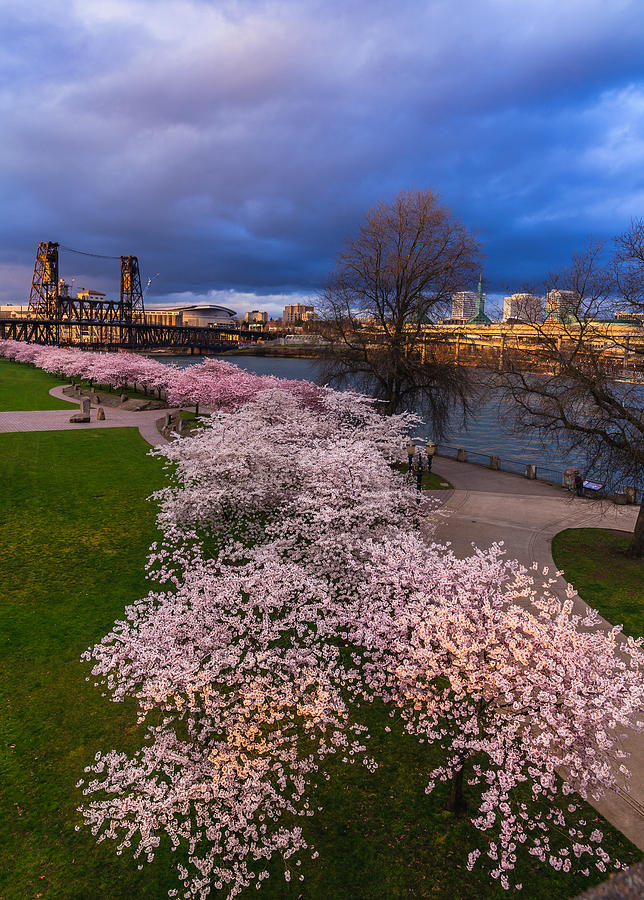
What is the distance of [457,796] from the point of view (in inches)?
319

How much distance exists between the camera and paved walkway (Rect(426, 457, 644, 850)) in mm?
18516

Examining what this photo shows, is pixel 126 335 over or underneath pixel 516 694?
over

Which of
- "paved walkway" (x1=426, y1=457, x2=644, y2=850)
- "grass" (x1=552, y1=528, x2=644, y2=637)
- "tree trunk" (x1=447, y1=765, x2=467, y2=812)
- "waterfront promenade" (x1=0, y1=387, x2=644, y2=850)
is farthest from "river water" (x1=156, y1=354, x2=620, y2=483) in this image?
"tree trunk" (x1=447, y1=765, x2=467, y2=812)

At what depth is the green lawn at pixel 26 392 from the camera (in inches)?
1720

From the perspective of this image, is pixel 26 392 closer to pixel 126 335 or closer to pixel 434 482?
pixel 434 482

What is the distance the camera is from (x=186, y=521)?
15031mm

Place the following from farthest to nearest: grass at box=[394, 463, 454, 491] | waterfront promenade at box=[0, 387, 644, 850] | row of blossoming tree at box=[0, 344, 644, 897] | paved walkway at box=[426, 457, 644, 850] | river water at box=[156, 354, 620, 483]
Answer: river water at box=[156, 354, 620, 483], grass at box=[394, 463, 454, 491], paved walkway at box=[426, 457, 644, 850], waterfront promenade at box=[0, 387, 644, 850], row of blossoming tree at box=[0, 344, 644, 897]

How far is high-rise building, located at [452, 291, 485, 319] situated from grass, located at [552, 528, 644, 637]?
650 inches

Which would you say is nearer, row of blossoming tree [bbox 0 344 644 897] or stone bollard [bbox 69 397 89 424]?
row of blossoming tree [bbox 0 344 644 897]

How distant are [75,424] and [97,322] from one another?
138988 millimetres

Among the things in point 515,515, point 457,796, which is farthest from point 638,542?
point 457,796

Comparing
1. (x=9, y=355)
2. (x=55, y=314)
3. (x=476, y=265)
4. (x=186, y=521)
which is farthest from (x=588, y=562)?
(x=55, y=314)

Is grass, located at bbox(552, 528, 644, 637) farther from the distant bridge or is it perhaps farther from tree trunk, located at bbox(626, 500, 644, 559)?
the distant bridge

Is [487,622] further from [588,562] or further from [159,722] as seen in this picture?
[588,562]
